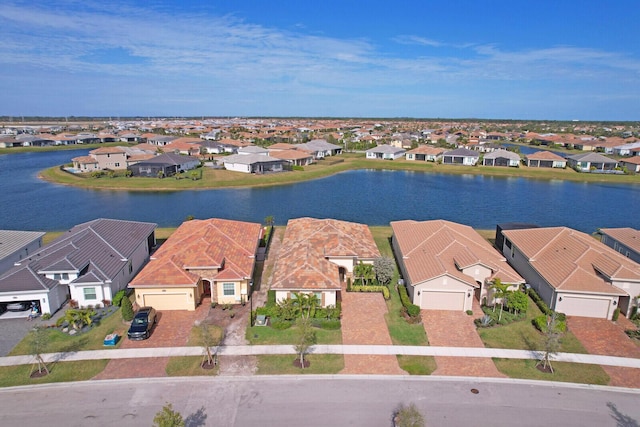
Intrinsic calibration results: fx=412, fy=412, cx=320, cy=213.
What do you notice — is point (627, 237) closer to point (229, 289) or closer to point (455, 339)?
point (455, 339)

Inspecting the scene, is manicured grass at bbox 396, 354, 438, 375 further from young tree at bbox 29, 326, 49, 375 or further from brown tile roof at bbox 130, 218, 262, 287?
young tree at bbox 29, 326, 49, 375

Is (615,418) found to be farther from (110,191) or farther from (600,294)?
(110,191)

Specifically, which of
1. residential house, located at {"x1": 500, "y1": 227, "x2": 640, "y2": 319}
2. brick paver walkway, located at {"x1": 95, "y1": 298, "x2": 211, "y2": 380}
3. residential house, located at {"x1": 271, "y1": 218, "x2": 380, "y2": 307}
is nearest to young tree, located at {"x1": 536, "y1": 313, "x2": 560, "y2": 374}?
residential house, located at {"x1": 500, "y1": 227, "x2": 640, "y2": 319}

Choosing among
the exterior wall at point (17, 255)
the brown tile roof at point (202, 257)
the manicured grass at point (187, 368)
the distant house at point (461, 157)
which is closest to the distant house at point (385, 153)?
the distant house at point (461, 157)

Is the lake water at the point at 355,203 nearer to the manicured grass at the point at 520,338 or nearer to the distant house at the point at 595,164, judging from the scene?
the distant house at the point at 595,164

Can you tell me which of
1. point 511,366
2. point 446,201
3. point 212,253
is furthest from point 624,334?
point 446,201

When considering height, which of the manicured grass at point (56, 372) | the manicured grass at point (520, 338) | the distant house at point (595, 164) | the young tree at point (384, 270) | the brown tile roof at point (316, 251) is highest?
the distant house at point (595, 164)
